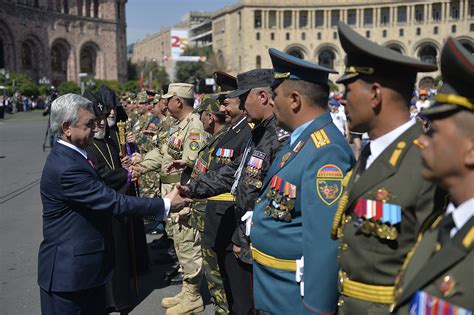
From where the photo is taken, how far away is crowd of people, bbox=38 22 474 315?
1.70 metres

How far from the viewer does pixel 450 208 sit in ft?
5.74

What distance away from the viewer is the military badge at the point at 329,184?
2.52 meters

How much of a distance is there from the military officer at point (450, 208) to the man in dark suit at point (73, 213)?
2209 millimetres

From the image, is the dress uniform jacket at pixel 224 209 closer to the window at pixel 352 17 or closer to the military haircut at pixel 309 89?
the military haircut at pixel 309 89

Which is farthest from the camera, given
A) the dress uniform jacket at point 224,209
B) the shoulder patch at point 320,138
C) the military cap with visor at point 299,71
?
the dress uniform jacket at point 224,209

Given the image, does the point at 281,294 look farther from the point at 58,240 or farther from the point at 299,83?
the point at 58,240

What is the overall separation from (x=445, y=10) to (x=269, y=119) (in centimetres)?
9153

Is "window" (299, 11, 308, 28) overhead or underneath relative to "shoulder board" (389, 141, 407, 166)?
overhead

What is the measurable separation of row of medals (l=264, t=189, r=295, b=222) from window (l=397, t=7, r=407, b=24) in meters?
92.9

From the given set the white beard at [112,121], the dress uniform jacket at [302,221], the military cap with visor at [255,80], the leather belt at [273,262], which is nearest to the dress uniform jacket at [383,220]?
the dress uniform jacket at [302,221]

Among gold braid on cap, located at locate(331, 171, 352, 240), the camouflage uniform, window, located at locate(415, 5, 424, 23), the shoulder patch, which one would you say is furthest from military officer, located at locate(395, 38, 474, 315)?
window, located at locate(415, 5, 424, 23)

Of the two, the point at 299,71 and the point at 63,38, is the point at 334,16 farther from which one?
the point at 299,71

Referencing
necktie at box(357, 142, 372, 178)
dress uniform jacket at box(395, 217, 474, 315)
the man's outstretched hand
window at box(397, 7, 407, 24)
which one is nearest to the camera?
dress uniform jacket at box(395, 217, 474, 315)

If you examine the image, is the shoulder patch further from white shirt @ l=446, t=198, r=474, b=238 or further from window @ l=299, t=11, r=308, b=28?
window @ l=299, t=11, r=308, b=28
